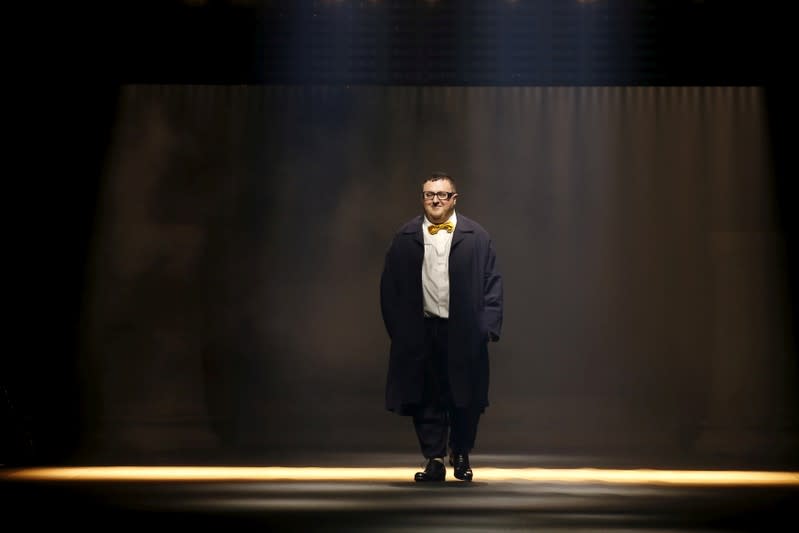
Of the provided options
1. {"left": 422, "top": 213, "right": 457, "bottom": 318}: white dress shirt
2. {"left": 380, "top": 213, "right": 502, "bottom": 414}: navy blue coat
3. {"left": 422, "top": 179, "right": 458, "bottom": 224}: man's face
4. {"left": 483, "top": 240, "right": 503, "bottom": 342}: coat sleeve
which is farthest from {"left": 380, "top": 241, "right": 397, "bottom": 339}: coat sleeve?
{"left": 483, "top": 240, "right": 503, "bottom": 342}: coat sleeve

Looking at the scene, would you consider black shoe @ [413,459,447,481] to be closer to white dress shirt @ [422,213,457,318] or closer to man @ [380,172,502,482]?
man @ [380,172,502,482]

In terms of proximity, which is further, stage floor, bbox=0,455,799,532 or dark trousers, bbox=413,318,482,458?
dark trousers, bbox=413,318,482,458

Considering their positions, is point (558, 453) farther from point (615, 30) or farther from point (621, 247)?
point (615, 30)

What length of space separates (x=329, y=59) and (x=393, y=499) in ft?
13.4

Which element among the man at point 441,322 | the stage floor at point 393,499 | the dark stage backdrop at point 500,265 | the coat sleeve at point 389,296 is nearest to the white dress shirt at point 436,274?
the man at point 441,322

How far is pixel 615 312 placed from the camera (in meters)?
10.6

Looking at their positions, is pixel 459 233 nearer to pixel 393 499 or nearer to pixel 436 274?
pixel 436 274

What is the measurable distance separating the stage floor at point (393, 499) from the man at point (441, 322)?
11.3 inches

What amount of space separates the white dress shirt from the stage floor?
87cm

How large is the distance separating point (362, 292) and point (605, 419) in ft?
5.80

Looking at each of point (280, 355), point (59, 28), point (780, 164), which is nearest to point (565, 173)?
point (780, 164)

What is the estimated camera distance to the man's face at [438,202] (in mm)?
8109

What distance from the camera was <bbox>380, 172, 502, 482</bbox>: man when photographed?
8.11 metres

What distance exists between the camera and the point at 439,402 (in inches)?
323
